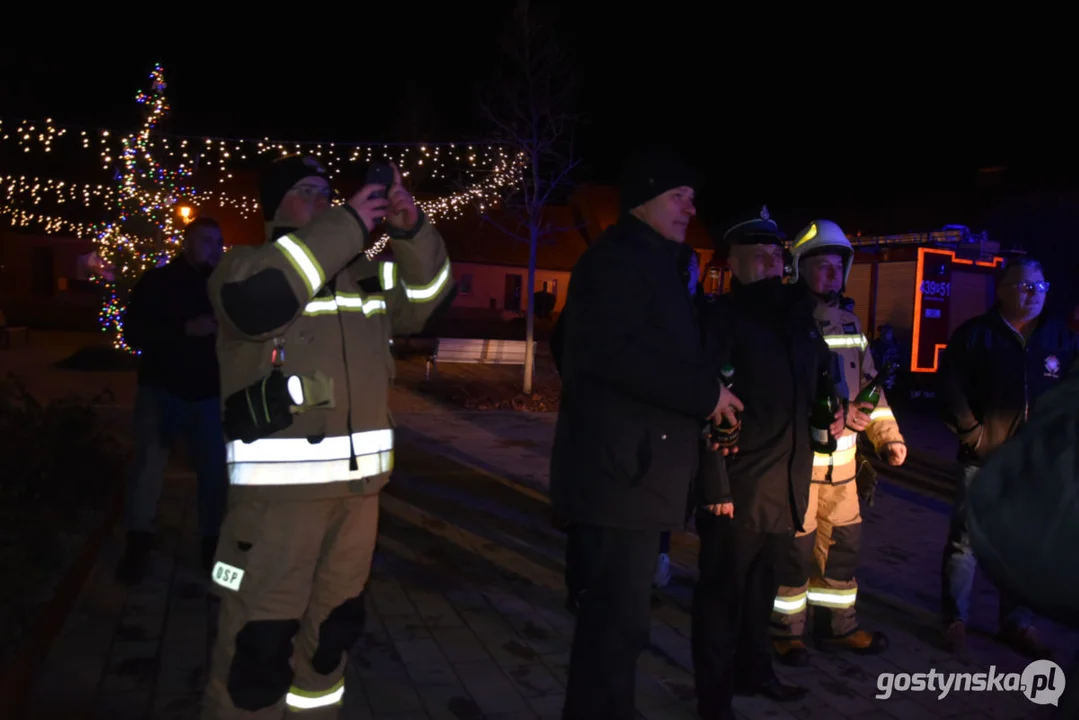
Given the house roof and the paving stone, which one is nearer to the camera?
the paving stone

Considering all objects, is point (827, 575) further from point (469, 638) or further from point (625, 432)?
point (625, 432)

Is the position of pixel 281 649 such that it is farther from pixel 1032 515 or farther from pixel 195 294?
pixel 195 294

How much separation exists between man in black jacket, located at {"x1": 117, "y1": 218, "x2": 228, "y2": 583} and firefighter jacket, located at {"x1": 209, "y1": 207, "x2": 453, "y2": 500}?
7.20 ft

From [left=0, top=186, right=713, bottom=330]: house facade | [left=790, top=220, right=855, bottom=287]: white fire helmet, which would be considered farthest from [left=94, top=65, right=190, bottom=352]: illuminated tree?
[left=0, top=186, right=713, bottom=330]: house facade

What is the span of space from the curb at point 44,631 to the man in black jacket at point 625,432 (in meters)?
2.16

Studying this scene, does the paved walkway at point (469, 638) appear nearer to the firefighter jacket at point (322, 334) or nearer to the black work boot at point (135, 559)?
the black work boot at point (135, 559)

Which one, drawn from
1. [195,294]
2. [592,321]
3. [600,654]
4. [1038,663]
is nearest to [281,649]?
[600,654]

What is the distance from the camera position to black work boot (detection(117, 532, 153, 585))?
464 cm

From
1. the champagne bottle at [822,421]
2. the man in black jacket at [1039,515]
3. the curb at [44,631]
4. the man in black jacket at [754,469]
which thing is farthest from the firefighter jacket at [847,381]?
the curb at [44,631]

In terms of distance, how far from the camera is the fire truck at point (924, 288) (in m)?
15.0

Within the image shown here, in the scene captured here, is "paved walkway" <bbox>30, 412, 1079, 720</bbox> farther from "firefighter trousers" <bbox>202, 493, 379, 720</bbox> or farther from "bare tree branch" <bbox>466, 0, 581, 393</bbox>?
"bare tree branch" <bbox>466, 0, 581, 393</bbox>

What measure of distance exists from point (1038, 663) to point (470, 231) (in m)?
35.6

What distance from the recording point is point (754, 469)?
3.42m

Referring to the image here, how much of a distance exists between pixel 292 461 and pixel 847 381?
2741 millimetres
